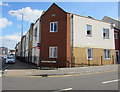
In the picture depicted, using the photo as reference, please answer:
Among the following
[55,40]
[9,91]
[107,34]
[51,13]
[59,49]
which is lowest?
[9,91]

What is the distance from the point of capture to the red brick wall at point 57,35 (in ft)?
60.4

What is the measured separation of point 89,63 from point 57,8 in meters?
8.89

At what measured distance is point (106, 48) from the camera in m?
22.9

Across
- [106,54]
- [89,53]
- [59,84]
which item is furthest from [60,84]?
[106,54]

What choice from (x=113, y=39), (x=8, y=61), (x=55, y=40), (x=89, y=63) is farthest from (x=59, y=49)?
(x=8, y=61)

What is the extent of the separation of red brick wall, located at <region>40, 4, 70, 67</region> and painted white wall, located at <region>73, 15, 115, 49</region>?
140 centimetres

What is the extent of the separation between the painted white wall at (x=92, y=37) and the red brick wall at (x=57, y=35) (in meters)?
1.40

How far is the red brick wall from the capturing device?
60.4 ft

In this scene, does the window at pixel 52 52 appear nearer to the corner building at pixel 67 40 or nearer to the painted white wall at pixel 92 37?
the corner building at pixel 67 40

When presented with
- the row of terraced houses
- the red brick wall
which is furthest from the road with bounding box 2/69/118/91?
the red brick wall

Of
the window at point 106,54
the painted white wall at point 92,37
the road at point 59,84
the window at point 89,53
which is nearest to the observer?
the road at point 59,84

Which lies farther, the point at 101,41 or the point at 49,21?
the point at 101,41

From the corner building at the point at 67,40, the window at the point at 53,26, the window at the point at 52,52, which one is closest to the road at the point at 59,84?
the corner building at the point at 67,40

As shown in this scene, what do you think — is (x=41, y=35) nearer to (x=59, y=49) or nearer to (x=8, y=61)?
(x=59, y=49)
